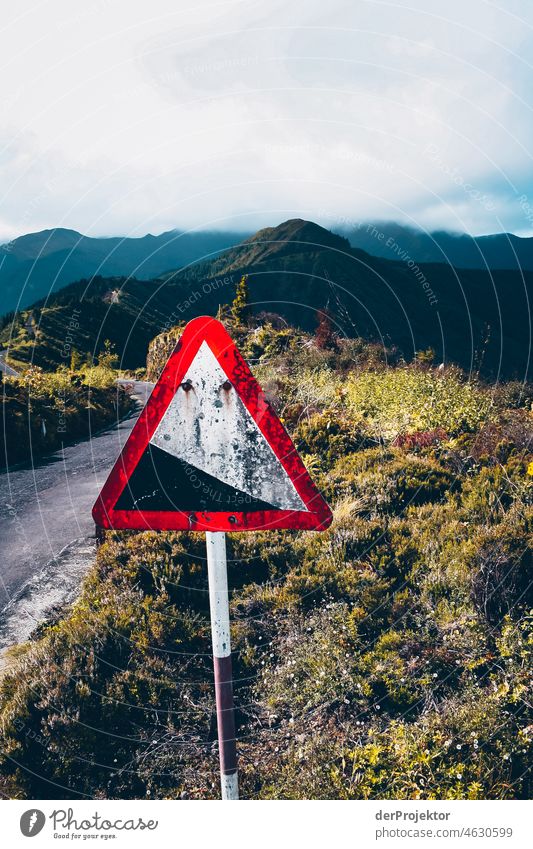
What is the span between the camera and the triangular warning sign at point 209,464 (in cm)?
227

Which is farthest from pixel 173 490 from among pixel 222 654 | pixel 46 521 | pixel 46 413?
pixel 46 413

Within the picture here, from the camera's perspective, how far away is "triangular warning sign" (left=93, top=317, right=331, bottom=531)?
7.45ft

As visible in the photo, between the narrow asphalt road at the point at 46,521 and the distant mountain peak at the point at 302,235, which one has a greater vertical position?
the distant mountain peak at the point at 302,235

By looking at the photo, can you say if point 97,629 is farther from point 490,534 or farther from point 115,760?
point 490,534

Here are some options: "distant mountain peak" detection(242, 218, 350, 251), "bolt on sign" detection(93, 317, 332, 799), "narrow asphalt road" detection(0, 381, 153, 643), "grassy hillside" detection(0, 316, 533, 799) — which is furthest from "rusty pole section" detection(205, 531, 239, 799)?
"distant mountain peak" detection(242, 218, 350, 251)

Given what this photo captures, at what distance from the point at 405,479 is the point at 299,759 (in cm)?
337

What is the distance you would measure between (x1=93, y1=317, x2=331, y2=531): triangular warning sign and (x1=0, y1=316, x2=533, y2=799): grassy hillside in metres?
2.04

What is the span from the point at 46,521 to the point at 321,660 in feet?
14.2

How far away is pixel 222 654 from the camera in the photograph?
262 centimetres

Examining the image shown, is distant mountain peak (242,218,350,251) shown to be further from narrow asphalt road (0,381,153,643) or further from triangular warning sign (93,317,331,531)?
triangular warning sign (93,317,331,531)

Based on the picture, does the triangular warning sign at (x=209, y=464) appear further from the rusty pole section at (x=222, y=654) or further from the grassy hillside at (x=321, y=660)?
the grassy hillside at (x=321, y=660)

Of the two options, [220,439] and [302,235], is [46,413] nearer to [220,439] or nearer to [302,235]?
[220,439]

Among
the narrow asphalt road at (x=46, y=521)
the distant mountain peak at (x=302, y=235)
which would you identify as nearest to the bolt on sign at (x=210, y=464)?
the narrow asphalt road at (x=46, y=521)
